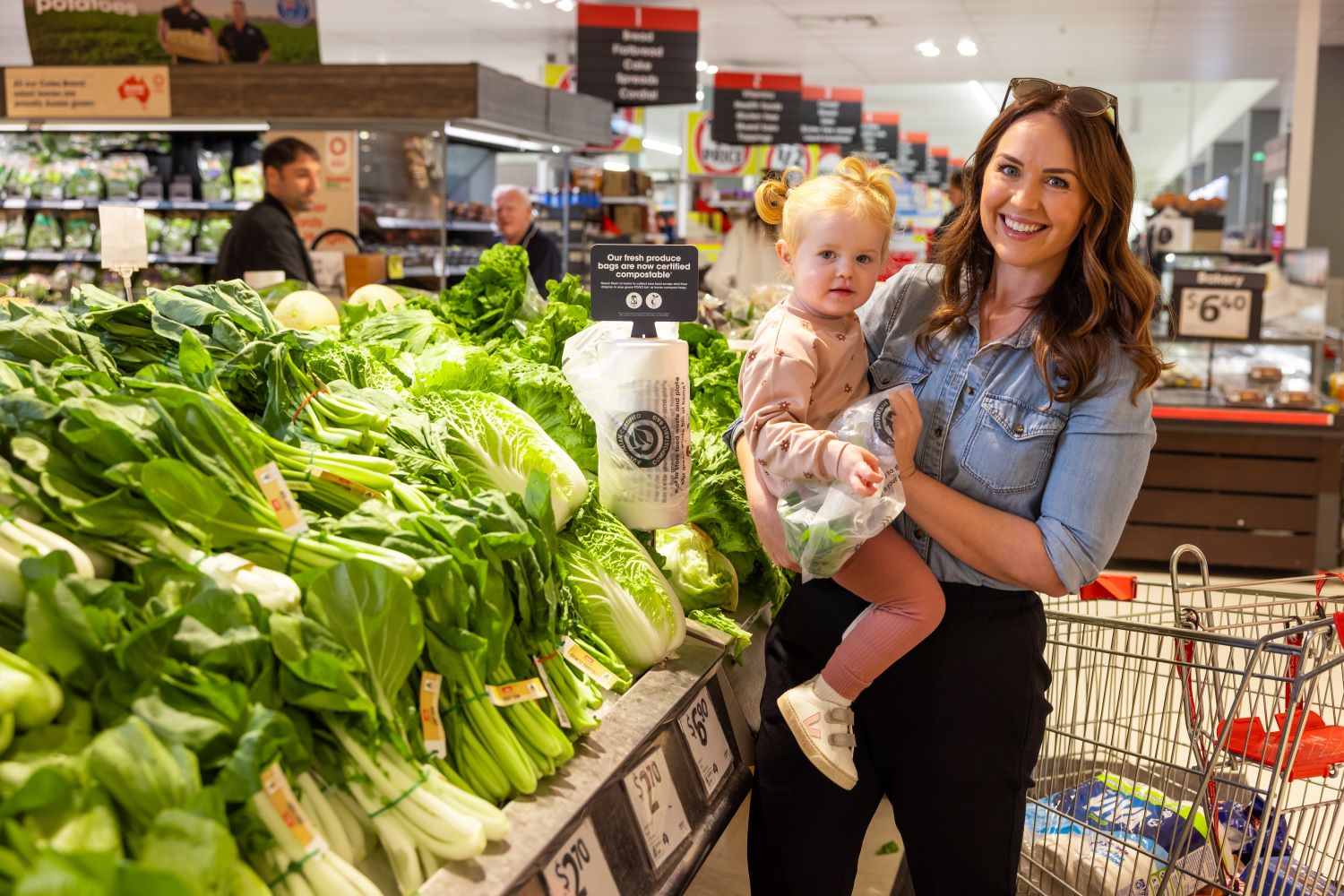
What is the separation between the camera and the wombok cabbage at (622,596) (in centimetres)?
183

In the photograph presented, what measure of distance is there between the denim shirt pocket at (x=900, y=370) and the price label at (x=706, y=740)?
0.59 metres

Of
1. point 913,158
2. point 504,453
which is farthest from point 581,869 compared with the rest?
point 913,158

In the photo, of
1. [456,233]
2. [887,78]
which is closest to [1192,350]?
[456,233]

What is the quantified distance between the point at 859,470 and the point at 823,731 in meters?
0.44

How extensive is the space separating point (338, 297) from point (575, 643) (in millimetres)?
5057

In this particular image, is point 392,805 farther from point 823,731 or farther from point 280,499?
point 823,731

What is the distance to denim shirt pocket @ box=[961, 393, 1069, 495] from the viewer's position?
68.7 inches

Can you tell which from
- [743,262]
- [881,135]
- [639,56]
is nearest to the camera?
[743,262]

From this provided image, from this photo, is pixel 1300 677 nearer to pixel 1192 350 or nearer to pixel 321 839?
pixel 321 839

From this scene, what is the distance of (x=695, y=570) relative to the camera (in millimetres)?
2133

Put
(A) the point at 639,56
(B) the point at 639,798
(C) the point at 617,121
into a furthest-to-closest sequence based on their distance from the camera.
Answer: (C) the point at 617,121
(A) the point at 639,56
(B) the point at 639,798

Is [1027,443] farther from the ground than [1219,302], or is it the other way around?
[1219,302]

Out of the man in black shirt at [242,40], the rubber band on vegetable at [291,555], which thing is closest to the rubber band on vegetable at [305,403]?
the rubber band on vegetable at [291,555]

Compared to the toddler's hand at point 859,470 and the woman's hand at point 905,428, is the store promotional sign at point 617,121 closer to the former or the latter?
the woman's hand at point 905,428
